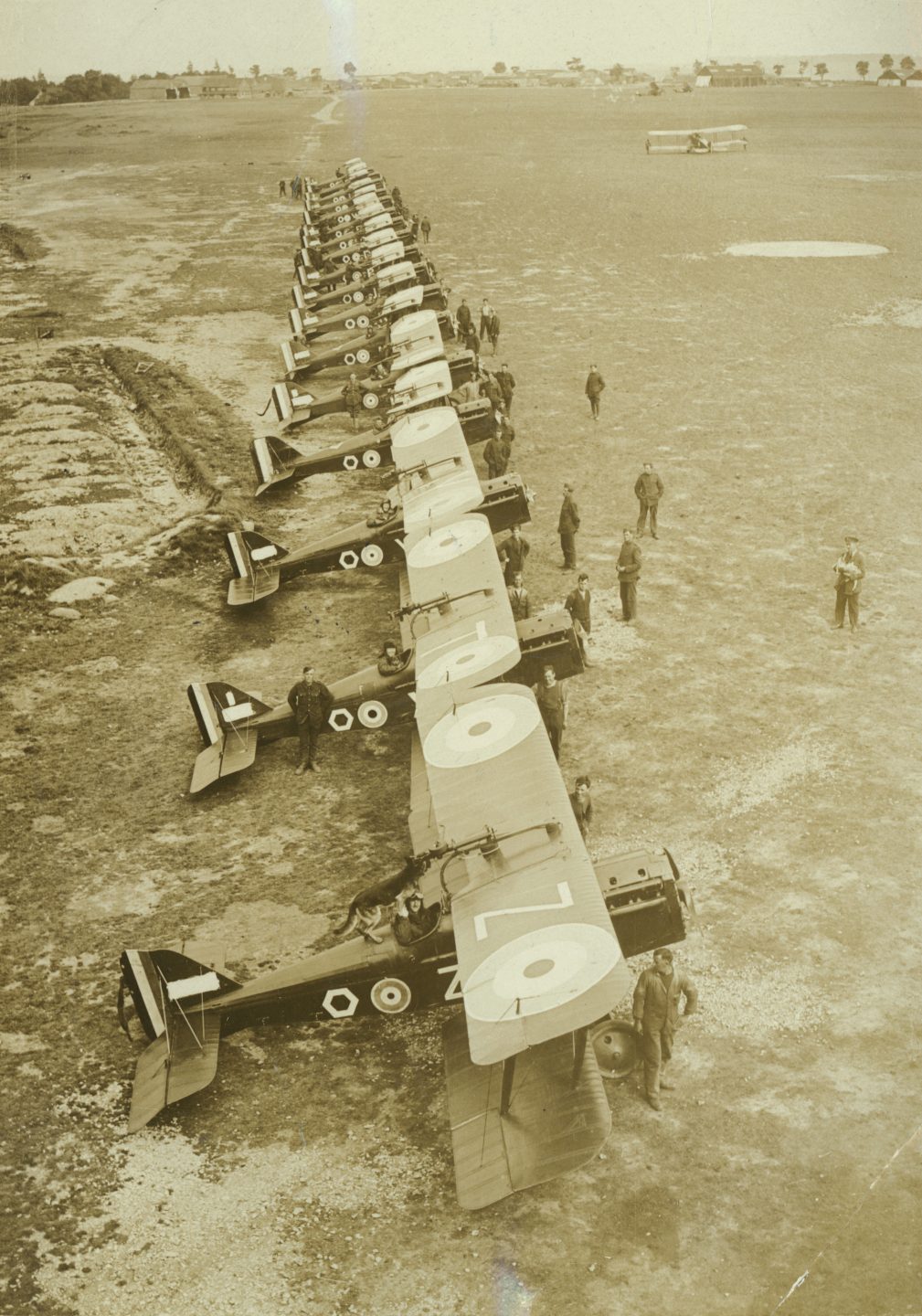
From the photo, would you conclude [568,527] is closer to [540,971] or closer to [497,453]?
[497,453]

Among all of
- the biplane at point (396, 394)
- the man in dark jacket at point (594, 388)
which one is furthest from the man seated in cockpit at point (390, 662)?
the man in dark jacket at point (594, 388)

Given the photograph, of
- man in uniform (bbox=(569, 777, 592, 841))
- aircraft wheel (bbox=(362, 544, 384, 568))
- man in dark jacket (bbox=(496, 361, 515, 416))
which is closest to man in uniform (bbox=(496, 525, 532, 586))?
aircraft wheel (bbox=(362, 544, 384, 568))

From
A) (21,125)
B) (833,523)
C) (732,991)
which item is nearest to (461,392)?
(833,523)

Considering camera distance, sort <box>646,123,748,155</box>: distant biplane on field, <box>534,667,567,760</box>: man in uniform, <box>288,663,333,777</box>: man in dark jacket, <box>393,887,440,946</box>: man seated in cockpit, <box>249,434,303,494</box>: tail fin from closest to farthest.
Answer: <box>393,887,440,946</box>: man seated in cockpit < <box>534,667,567,760</box>: man in uniform < <box>288,663,333,777</box>: man in dark jacket < <box>249,434,303,494</box>: tail fin < <box>646,123,748,155</box>: distant biplane on field

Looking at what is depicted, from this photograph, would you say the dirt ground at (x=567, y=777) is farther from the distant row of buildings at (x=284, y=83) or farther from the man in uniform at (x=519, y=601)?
the distant row of buildings at (x=284, y=83)

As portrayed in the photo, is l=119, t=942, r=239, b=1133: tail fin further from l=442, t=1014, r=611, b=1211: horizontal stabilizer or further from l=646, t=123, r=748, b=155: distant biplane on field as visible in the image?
l=646, t=123, r=748, b=155: distant biplane on field

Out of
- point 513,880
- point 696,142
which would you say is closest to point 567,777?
→ point 513,880

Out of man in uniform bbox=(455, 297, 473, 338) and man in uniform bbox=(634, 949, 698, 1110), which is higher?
man in uniform bbox=(455, 297, 473, 338)
